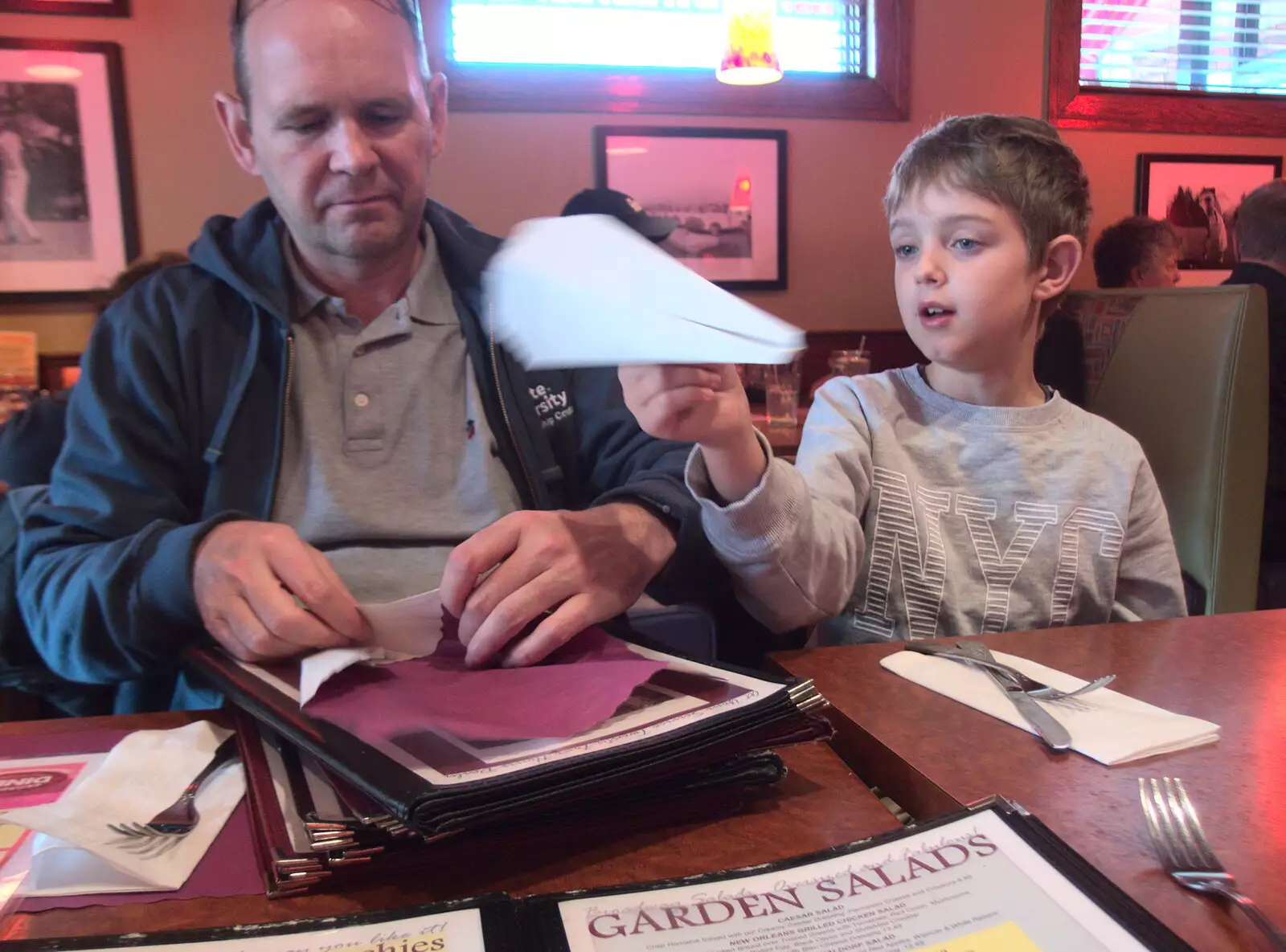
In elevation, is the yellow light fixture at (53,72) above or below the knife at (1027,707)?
above

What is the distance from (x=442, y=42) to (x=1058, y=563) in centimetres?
229

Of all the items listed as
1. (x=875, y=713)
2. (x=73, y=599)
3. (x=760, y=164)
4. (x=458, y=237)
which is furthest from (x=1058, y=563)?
(x=760, y=164)

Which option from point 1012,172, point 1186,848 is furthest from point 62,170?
point 1186,848

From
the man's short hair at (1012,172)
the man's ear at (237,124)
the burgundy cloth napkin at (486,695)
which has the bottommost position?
the burgundy cloth napkin at (486,695)

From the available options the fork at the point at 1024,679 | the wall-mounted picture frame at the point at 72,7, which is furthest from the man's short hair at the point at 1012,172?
the wall-mounted picture frame at the point at 72,7

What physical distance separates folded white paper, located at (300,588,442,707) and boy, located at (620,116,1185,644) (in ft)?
1.58

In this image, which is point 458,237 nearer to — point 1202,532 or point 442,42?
point 1202,532

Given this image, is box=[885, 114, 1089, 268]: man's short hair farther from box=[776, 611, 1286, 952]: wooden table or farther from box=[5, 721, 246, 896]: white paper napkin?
box=[5, 721, 246, 896]: white paper napkin

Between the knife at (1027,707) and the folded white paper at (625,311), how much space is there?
30 cm

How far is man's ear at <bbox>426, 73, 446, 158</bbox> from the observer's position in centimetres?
114

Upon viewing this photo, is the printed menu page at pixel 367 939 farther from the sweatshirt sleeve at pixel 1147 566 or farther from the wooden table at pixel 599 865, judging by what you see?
the sweatshirt sleeve at pixel 1147 566

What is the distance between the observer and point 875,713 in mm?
625

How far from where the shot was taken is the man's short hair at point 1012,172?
1037 mm

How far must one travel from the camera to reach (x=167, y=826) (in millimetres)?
488
